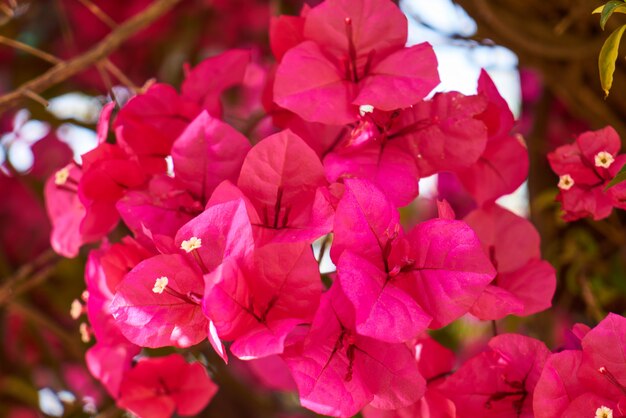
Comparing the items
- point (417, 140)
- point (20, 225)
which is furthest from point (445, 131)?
point (20, 225)

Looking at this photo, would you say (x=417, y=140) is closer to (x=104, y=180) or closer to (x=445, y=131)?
(x=445, y=131)

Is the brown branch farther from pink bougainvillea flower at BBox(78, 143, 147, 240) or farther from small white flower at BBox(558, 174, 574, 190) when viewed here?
small white flower at BBox(558, 174, 574, 190)

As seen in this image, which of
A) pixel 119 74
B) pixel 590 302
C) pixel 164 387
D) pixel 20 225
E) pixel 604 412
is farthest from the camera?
pixel 20 225

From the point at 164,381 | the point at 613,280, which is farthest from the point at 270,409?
the point at 164,381

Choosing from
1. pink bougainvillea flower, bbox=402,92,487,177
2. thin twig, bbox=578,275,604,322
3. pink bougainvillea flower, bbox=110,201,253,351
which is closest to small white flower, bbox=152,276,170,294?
pink bougainvillea flower, bbox=110,201,253,351

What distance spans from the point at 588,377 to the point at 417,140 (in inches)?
8.7

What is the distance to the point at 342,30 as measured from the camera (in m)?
0.69

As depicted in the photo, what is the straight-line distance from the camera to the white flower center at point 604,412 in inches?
21.7

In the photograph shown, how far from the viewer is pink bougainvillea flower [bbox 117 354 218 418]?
75 cm

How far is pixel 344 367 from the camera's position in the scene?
594 mm

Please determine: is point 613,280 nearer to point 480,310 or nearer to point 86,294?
point 480,310

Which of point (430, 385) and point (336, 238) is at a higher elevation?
point (336, 238)

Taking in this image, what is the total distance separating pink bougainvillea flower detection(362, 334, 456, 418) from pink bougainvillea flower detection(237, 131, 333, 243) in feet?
0.45

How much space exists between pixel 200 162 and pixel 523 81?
→ 97cm
